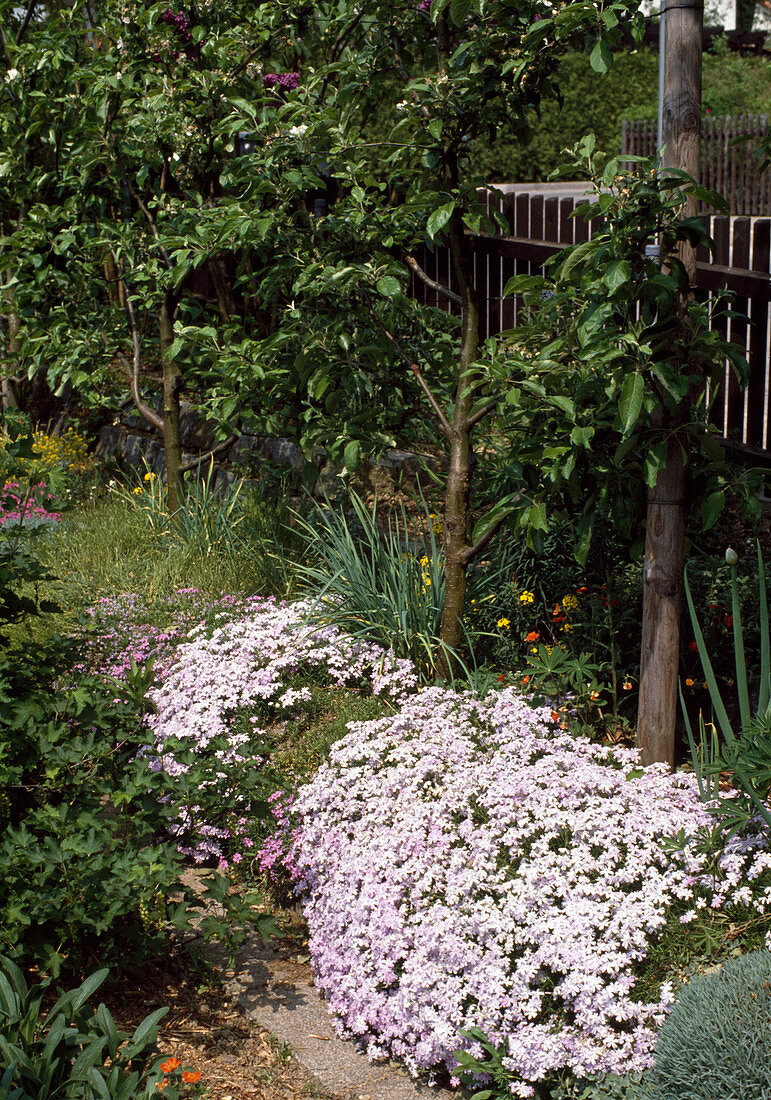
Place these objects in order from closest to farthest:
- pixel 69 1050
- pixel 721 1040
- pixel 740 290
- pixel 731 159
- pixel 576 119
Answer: pixel 721 1040 → pixel 69 1050 → pixel 740 290 → pixel 731 159 → pixel 576 119

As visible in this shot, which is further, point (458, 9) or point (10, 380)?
point (10, 380)

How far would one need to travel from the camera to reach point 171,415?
666 cm

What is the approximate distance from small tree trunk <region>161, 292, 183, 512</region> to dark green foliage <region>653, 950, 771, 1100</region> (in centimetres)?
501

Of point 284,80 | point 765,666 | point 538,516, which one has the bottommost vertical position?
point 765,666

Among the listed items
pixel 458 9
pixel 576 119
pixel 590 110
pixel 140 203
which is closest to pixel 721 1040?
pixel 458 9

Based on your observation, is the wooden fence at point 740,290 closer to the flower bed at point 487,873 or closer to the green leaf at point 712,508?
the green leaf at point 712,508

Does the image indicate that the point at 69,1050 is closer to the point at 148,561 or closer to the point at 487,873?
the point at 487,873

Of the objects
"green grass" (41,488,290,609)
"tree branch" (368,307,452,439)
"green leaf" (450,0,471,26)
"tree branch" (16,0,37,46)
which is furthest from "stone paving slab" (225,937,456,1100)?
"tree branch" (16,0,37,46)

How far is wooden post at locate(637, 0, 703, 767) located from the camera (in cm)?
324

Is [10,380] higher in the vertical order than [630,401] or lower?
lower

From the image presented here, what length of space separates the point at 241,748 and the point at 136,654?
127cm

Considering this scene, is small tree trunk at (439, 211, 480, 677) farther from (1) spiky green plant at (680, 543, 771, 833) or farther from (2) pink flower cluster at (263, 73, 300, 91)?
(2) pink flower cluster at (263, 73, 300, 91)

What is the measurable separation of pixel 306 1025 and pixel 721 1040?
4.63 ft

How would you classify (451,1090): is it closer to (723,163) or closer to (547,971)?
(547,971)
